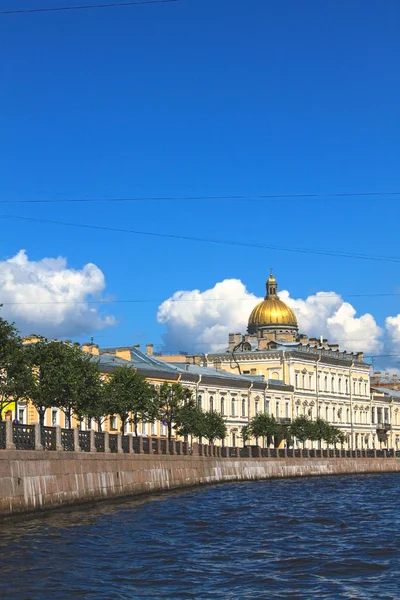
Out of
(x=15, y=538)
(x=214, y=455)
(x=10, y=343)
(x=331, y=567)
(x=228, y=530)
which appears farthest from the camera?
(x=214, y=455)

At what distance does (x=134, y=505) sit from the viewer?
32281 mm

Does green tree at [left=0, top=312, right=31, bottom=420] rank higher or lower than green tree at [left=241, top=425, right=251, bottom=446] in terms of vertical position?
higher

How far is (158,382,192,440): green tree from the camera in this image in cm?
5850

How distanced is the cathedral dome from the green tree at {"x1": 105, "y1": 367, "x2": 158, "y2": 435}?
51437mm

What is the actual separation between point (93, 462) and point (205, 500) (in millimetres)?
5977

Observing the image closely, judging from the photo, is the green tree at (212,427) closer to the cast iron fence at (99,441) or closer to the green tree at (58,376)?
the green tree at (58,376)

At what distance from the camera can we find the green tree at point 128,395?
50906mm

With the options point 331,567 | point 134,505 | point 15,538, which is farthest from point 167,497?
point 331,567

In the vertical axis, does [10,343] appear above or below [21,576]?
above

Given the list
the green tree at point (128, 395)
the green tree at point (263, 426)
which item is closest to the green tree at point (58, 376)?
the green tree at point (128, 395)

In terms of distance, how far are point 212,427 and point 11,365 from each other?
30652 mm

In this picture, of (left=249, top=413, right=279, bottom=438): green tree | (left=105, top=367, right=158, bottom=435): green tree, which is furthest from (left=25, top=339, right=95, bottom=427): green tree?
(left=249, top=413, right=279, bottom=438): green tree

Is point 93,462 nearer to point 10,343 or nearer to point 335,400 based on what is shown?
point 10,343

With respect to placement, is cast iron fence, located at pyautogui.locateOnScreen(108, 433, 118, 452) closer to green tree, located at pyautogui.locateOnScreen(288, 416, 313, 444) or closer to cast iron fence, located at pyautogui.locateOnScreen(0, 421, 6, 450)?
cast iron fence, located at pyautogui.locateOnScreen(0, 421, 6, 450)
